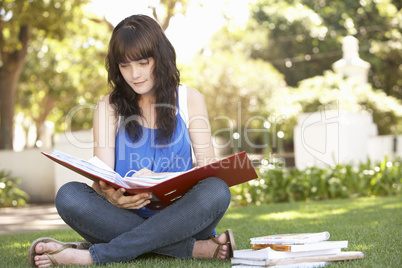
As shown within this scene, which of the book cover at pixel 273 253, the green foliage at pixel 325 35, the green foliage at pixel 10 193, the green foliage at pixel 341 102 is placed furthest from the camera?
the green foliage at pixel 325 35

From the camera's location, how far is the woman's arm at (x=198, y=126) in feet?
9.65

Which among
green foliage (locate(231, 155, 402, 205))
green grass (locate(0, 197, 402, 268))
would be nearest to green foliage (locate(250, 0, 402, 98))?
green foliage (locate(231, 155, 402, 205))

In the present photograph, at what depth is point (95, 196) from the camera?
260cm

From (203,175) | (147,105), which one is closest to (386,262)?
(203,175)

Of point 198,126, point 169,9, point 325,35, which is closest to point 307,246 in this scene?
point 198,126

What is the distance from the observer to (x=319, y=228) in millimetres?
3791

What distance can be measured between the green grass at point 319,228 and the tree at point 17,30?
17.7 ft

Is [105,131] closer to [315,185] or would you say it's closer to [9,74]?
[315,185]

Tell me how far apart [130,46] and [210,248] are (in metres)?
Answer: 1.16

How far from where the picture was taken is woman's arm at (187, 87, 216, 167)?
9.65 feet

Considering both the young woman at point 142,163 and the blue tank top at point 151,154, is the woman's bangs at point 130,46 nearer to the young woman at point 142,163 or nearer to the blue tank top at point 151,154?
the young woman at point 142,163

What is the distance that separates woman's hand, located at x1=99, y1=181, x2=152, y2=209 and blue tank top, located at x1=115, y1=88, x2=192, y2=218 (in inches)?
14.3

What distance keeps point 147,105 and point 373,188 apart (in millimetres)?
4784

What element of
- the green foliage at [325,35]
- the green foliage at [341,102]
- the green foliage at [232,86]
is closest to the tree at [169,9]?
the green foliage at [341,102]
